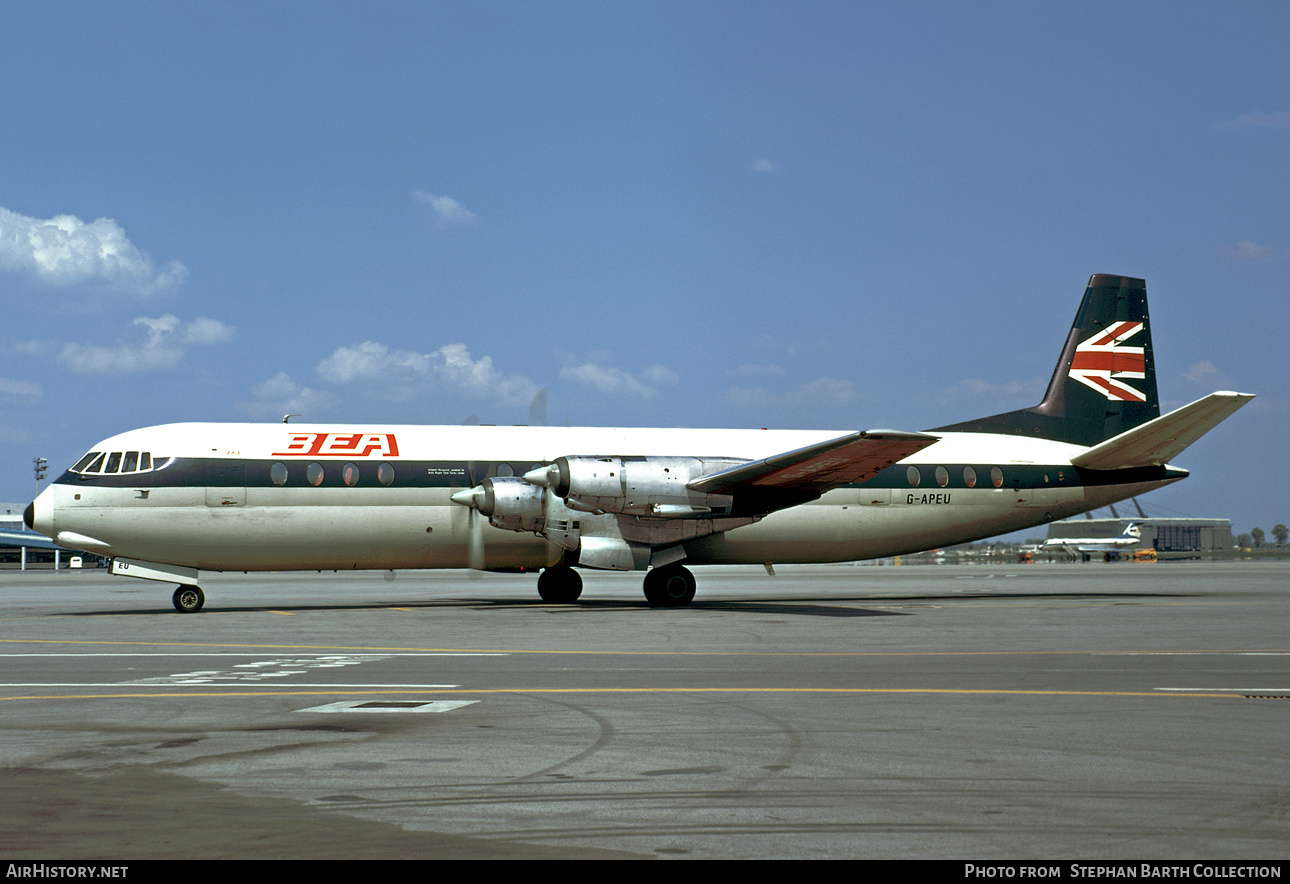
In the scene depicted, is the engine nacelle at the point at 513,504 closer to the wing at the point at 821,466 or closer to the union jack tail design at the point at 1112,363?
the wing at the point at 821,466

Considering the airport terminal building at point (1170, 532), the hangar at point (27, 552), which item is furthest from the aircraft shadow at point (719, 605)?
the airport terminal building at point (1170, 532)

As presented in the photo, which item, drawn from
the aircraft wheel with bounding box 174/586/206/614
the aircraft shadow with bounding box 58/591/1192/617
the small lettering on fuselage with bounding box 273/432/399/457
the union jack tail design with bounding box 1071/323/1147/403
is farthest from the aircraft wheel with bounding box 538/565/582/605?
the union jack tail design with bounding box 1071/323/1147/403

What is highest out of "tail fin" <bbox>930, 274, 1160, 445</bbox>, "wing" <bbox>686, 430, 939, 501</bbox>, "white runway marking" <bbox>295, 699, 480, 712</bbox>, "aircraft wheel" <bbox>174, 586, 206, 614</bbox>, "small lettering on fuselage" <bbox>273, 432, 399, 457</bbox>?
"tail fin" <bbox>930, 274, 1160, 445</bbox>

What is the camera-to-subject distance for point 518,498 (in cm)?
2409

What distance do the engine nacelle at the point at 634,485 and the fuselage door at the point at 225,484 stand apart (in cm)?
670

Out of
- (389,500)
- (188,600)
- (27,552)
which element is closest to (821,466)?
(389,500)

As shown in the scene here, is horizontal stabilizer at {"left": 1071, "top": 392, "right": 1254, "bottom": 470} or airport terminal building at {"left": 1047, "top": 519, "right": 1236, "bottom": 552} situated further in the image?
airport terminal building at {"left": 1047, "top": 519, "right": 1236, "bottom": 552}

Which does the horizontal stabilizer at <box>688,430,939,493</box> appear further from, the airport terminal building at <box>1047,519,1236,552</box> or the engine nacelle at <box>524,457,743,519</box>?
the airport terminal building at <box>1047,519,1236,552</box>

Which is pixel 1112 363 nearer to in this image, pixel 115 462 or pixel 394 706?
pixel 394 706

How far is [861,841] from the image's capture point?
213 inches

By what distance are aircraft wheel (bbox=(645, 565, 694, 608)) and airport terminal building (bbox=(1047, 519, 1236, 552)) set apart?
112075 mm

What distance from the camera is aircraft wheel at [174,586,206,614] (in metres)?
23.8
